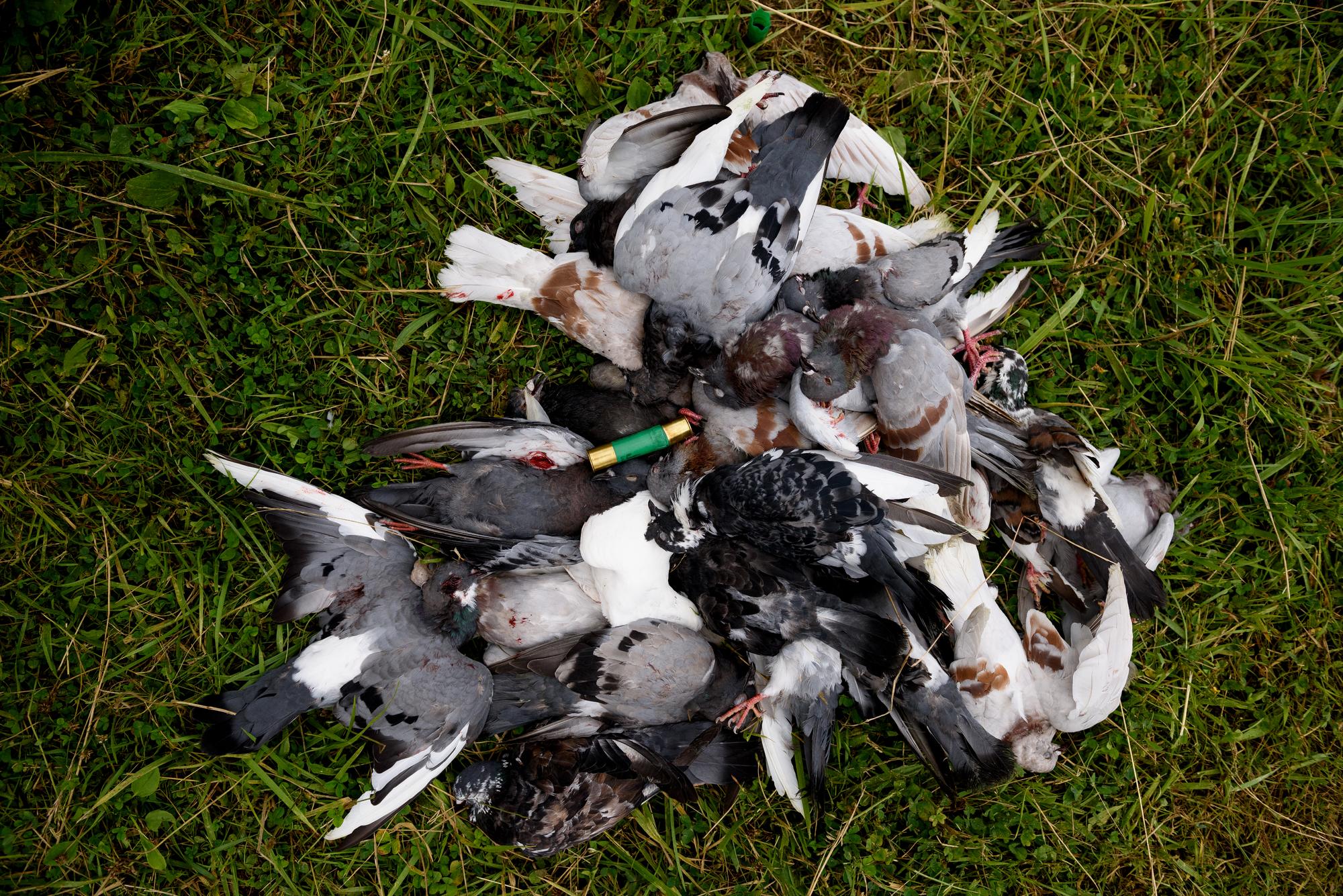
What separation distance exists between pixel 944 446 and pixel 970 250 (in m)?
0.84

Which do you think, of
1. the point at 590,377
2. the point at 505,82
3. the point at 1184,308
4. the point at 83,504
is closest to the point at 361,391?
the point at 590,377

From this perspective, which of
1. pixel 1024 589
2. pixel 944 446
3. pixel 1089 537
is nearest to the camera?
pixel 944 446

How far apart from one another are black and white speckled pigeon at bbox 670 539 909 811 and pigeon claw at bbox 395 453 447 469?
101 cm

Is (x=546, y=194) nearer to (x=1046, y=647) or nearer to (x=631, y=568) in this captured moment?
(x=631, y=568)

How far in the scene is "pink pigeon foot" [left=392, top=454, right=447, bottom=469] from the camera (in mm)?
3018

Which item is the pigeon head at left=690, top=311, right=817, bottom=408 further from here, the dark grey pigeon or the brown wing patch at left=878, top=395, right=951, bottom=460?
the brown wing patch at left=878, top=395, right=951, bottom=460

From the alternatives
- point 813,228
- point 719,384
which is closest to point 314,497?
point 719,384

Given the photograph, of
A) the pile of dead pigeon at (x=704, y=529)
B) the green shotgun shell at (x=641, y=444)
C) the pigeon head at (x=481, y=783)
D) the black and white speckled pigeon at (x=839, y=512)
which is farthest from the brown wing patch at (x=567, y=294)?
the pigeon head at (x=481, y=783)

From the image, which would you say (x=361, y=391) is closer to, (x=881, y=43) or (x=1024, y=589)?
(x=881, y=43)

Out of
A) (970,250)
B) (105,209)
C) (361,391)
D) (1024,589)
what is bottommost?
(1024,589)

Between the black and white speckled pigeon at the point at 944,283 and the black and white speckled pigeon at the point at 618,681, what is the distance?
4.44 ft

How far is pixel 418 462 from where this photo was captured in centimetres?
305

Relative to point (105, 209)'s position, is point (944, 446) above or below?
below

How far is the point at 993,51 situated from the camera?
3311 mm
